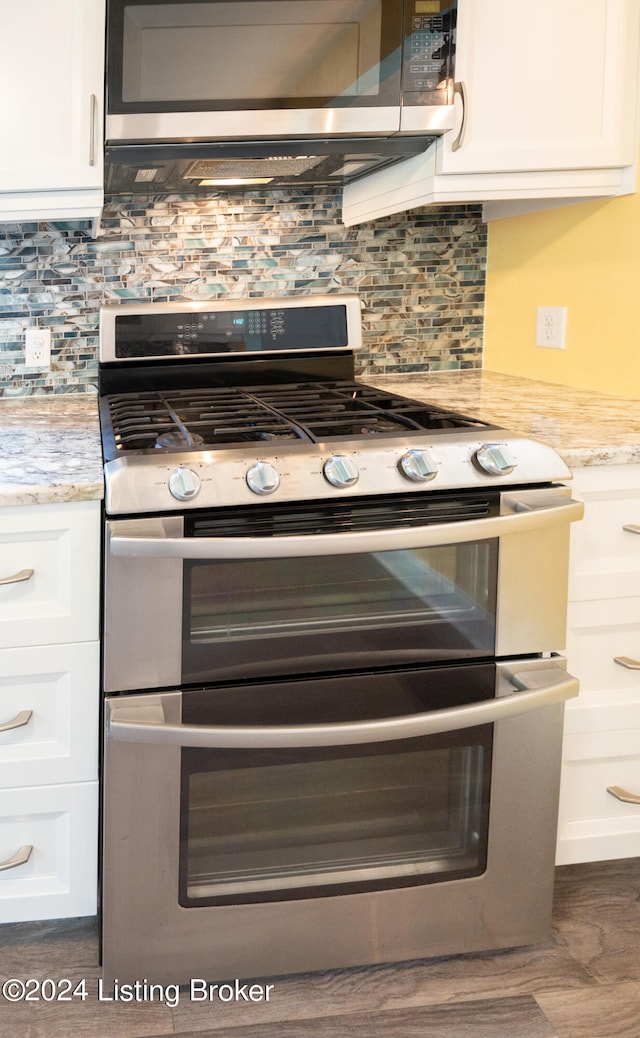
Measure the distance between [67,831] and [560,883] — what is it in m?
0.94

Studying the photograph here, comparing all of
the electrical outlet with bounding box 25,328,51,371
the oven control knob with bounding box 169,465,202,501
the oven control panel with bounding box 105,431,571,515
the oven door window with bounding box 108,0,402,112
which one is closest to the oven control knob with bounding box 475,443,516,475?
the oven control panel with bounding box 105,431,571,515

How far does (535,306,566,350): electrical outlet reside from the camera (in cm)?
237

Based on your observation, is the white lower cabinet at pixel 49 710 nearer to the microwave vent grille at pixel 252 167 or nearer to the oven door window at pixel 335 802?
the oven door window at pixel 335 802

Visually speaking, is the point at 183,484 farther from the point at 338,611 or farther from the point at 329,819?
the point at 329,819

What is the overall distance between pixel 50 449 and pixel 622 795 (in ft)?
3.98

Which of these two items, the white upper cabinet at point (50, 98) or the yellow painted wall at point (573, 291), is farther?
the yellow painted wall at point (573, 291)

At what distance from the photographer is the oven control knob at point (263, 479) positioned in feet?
4.84

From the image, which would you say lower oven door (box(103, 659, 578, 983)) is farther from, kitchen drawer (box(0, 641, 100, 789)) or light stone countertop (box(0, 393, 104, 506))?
light stone countertop (box(0, 393, 104, 506))

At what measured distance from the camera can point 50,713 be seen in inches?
63.2

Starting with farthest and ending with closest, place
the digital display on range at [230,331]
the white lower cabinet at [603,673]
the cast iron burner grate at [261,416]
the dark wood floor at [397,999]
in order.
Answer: the digital display on range at [230,331] < the white lower cabinet at [603,673] < the cast iron burner grate at [261,416] < the dark wood floor at [397,999]

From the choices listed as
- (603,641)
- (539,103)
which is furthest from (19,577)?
(539,103)

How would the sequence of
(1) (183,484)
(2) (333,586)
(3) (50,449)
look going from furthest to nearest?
(3) (50,449) < (2) (333,586) < (1) (183,484)

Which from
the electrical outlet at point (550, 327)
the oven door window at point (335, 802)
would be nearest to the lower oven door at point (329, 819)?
the oven door window at point (335, 802)

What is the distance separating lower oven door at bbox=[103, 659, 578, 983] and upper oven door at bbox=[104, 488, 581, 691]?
5 cm
